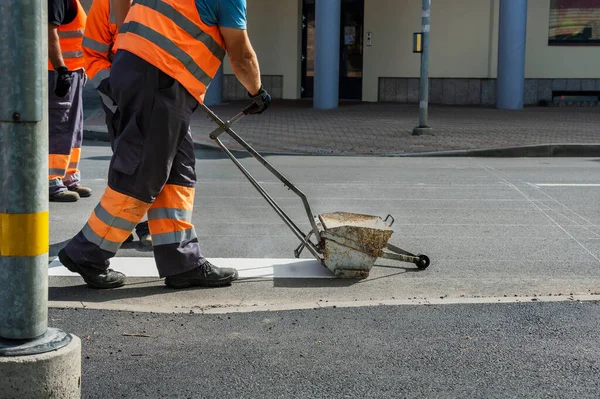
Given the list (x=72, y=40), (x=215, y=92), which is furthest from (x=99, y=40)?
(x=215, y=92)

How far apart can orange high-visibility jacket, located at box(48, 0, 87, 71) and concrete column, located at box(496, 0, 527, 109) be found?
1401cm

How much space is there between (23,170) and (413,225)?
4.85 metres

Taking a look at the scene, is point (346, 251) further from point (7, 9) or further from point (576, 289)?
point (7, 9)

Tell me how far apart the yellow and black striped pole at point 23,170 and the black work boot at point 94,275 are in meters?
1.88

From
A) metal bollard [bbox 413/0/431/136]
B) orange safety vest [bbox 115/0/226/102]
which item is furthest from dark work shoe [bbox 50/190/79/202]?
metal bollard [bbox 413/0/431/136]

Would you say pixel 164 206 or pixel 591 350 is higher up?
pixel 164 206

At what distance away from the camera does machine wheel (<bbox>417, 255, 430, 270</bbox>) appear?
19.9 feet

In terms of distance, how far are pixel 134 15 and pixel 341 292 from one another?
1931 millimetres

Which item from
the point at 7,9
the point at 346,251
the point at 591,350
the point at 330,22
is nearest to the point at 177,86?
the point at 346,251

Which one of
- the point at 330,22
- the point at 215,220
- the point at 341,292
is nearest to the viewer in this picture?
the point at 341,292

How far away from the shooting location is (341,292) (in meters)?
5.43

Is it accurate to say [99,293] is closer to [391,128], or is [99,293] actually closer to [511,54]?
[391,128]

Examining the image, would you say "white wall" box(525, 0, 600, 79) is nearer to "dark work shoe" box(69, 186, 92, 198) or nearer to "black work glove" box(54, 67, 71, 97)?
"dark work shoe" box(69, 186, 92, 198)

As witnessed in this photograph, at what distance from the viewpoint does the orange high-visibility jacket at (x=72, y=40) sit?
844 cm
